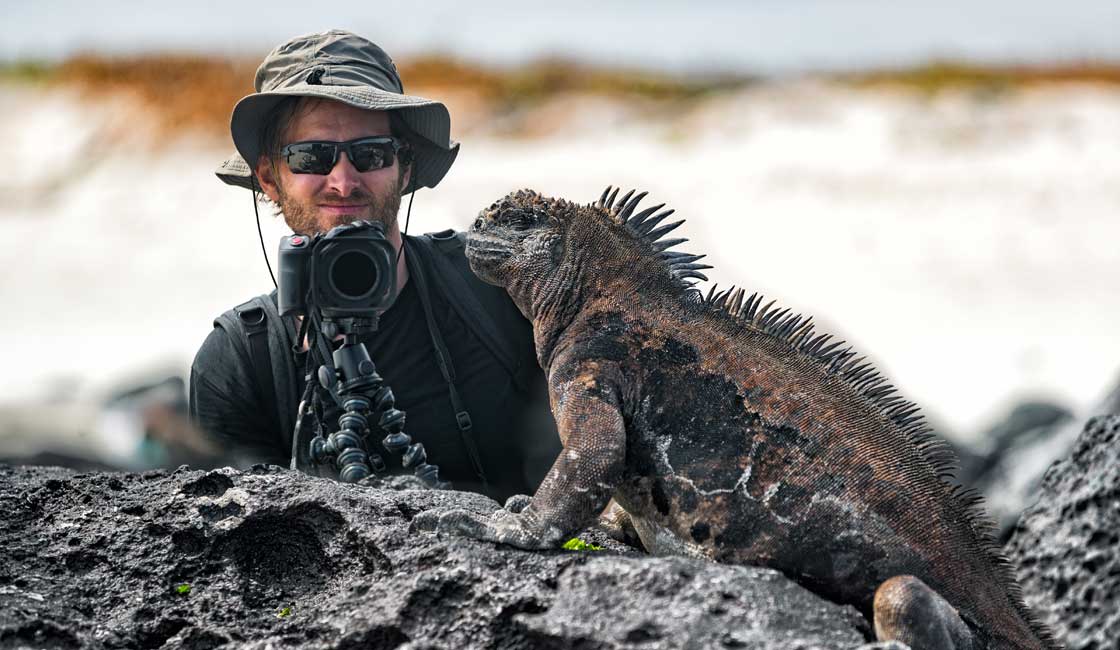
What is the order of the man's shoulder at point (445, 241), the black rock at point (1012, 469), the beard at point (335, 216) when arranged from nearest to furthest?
the beard at point (335, 216), the man's shoulder at point (445, 241), the black rock at point (1012, 469)

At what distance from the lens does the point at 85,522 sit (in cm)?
363

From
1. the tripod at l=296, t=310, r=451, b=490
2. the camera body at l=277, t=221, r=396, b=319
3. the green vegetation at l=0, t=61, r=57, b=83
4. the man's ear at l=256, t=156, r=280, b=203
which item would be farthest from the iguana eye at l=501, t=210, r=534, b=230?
the green vegetation at l=0, t=61, r=57, b=83

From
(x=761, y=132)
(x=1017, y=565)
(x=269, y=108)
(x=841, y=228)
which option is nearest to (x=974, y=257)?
(x=841, y=228)

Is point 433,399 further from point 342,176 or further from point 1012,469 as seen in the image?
point 1012,469

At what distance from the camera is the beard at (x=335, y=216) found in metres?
4.59

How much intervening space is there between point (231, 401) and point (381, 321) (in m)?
0.63

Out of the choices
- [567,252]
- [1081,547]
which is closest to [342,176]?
[567,252]

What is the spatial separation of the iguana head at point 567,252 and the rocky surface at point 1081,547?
95.5 inches

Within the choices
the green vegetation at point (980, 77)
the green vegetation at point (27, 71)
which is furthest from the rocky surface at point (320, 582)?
the green vegetation at point (27, 71)

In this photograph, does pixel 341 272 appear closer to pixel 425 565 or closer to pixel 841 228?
pixel 425 565

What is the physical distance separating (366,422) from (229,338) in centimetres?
103

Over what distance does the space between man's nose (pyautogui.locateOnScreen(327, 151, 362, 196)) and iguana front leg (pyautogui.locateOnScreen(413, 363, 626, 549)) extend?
167cm

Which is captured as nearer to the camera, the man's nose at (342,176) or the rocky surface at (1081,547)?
the man's nose at (342,176)

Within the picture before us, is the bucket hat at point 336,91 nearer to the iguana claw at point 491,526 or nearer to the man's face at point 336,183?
the man's face at point 336,183
